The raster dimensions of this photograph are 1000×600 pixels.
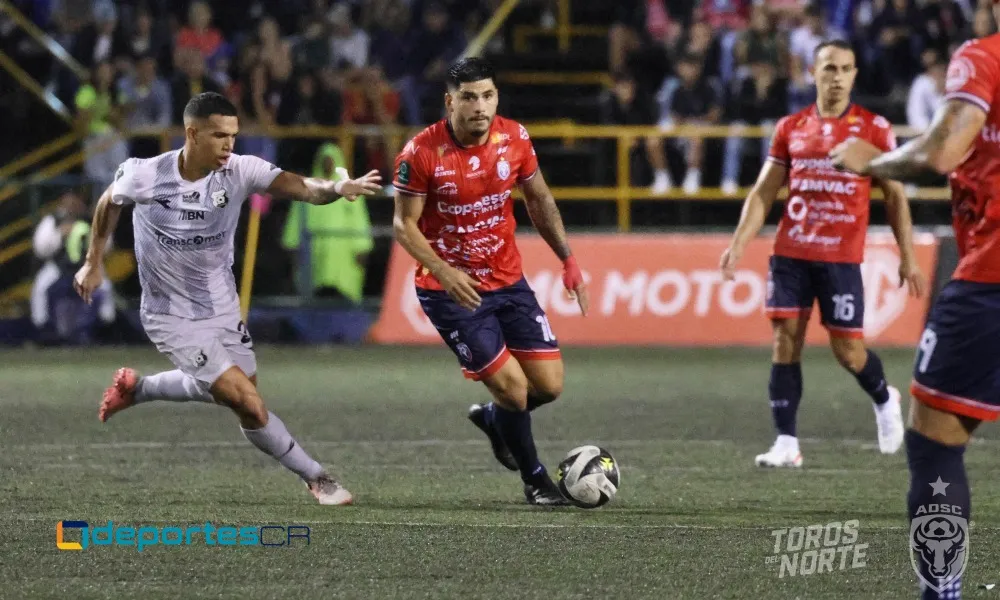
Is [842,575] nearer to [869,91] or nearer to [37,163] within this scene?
[869,91]

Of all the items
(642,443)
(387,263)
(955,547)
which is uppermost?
(955,547)

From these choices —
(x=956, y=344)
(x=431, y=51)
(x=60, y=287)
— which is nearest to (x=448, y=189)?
(x=956, y=344)

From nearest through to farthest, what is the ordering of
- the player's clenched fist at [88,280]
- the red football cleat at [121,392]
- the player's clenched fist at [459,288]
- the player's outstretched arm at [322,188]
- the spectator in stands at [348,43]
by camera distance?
the player's outstretched arm at [322,188]
the player's clenched fist at [459,288]
the player's clenched fist at [88,280]
the red football cleat at [121,392]
the spectator in stands at [348,43]

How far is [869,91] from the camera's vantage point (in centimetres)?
2066

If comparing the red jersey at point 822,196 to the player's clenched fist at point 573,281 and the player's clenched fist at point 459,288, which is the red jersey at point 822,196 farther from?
the player's clenched fist at point 459,288

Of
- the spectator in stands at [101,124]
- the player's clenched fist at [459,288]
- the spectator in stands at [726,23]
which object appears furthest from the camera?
the spectator in stands at [726,23]

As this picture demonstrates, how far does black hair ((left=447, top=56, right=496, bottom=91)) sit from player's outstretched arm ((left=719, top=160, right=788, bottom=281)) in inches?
86.5

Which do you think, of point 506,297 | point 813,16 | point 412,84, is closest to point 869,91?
point 813,16

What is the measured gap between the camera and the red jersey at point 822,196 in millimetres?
9906

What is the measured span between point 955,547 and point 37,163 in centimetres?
1850

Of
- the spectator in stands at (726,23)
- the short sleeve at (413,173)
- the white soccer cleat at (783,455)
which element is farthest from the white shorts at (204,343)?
the spectator in stands at (726,23)

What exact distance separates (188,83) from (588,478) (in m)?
13.9

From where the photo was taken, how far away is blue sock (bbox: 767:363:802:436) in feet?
32.6

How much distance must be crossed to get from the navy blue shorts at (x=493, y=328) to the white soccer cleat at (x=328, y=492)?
83 centimetres
